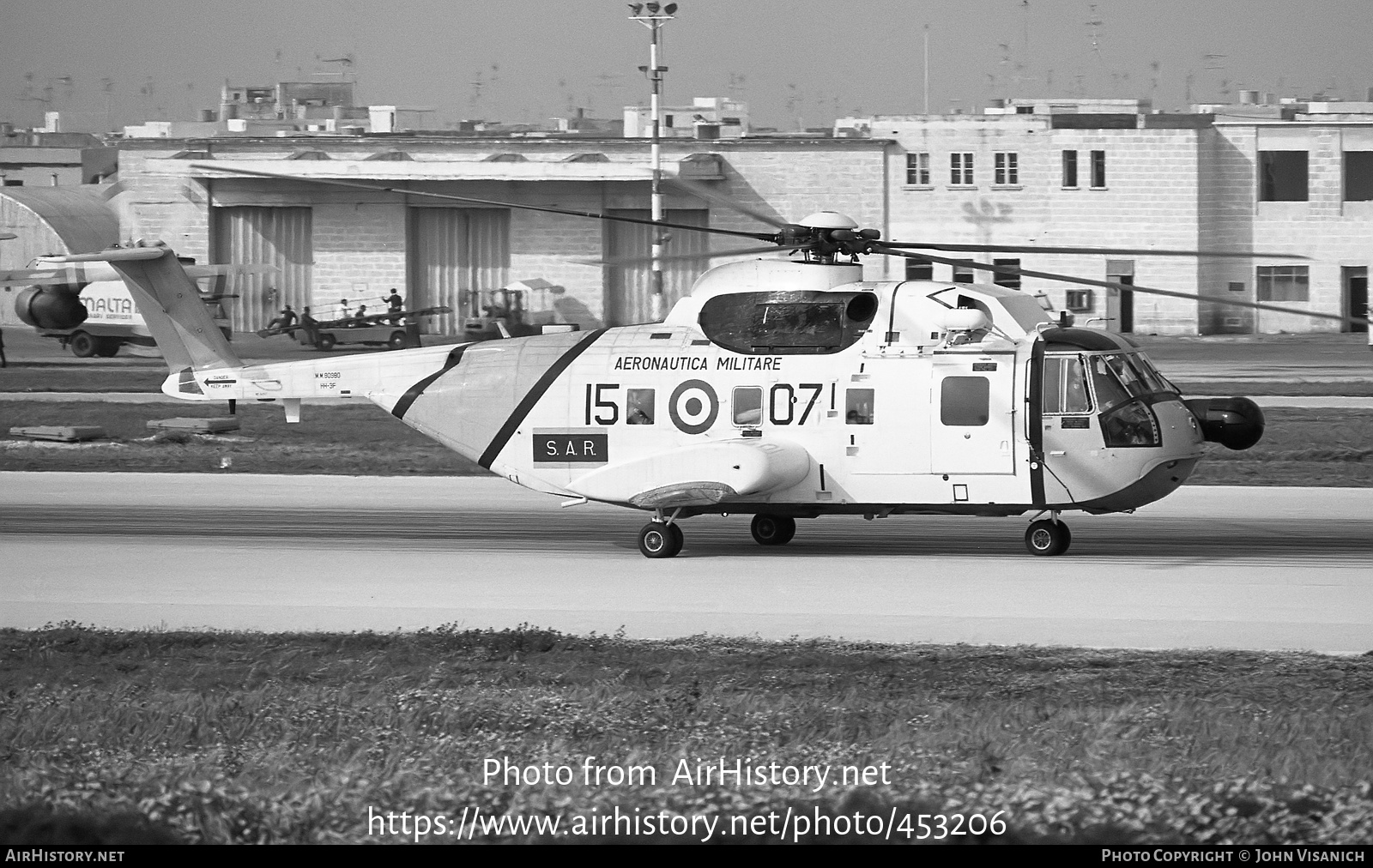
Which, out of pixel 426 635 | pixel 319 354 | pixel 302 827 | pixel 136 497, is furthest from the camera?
pixel 319 354

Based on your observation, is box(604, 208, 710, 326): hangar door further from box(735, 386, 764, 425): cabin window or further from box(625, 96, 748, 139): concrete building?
box(735, 386, 764, 425): cabin window

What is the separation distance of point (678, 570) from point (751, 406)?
201 centimetres

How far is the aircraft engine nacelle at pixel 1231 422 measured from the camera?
53.4 ft

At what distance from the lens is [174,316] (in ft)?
64.9

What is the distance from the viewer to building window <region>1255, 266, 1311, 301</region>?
183ft

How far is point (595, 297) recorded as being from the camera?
2318 inches

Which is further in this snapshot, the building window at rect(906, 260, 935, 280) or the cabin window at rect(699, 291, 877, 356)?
the building window at rect(906, 260, 935, 280)

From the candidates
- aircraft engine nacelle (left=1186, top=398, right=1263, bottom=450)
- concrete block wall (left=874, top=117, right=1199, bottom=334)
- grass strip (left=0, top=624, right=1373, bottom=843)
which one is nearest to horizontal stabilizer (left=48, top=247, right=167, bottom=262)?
grass strip (left=0, top=624, right=1373, bottom=843)

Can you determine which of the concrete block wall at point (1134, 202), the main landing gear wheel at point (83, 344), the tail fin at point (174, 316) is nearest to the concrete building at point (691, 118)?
the concrete block wall at point (1134, 202)

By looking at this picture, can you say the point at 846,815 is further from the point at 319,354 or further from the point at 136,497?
the point at 319,354

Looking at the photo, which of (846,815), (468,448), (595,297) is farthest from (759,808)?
(595,297)

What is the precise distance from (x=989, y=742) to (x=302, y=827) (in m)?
4.25

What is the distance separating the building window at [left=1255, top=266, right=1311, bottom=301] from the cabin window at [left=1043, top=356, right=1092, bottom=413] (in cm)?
4301

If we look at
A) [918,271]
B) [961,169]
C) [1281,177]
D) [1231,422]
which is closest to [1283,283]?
[1281,177]
